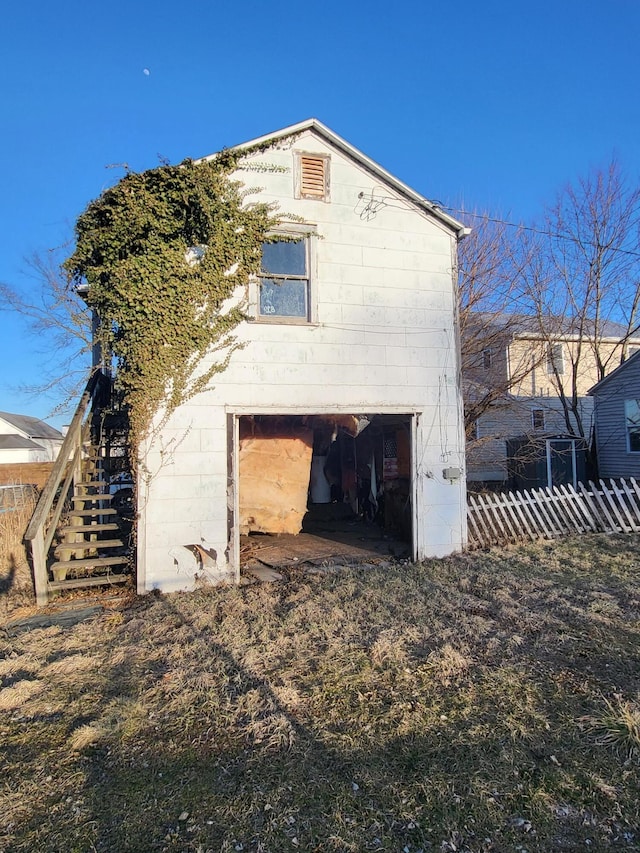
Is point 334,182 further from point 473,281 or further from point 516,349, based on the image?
point 516,349

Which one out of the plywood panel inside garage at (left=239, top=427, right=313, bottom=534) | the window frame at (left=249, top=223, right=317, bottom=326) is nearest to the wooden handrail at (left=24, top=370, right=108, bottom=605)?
the plywood panel inside garage at (left=239, top=427, right=313, bottom=534)

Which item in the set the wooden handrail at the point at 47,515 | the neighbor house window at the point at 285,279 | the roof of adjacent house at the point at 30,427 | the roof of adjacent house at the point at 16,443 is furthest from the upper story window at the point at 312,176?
the roof of adjacent house at the point at 30,427

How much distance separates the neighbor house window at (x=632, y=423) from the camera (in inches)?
618

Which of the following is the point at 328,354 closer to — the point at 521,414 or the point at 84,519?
the point at 84,519

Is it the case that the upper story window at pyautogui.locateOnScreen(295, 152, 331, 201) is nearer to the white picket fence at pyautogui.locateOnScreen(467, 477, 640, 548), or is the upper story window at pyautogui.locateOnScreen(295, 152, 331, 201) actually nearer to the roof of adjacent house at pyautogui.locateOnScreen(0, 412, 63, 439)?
the white picket fence at pyautogui.locateOnScreen(467, 477, 640, 548)

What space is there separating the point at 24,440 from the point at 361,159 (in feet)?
153

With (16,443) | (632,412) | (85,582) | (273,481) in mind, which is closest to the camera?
(85,582)

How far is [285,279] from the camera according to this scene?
25.1 feet

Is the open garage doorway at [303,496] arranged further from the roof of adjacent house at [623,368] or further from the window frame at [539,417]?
the window frame at [539,417]

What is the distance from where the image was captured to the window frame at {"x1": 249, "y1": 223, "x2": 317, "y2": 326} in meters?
7.44

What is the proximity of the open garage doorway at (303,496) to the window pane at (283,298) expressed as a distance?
7.45 feet

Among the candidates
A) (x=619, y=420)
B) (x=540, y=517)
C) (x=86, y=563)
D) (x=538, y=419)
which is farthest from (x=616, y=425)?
(x=86, y=563)

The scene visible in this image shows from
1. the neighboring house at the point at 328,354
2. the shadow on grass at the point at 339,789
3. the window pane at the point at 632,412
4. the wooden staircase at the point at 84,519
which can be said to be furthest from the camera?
the window pane at the point at 632,412

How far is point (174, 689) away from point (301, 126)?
7.79m
